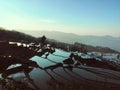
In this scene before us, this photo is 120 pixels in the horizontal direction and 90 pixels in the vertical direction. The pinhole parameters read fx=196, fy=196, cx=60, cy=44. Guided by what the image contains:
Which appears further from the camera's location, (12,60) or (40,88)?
(12,60)

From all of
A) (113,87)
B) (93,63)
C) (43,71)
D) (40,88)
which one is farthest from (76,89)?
(93,63)

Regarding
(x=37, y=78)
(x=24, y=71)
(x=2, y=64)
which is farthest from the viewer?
(x=2, y=64)

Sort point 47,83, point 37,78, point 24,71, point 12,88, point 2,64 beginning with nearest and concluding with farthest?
point 12,88, point 47,83, point 37,78, point 24,71, point 2,64

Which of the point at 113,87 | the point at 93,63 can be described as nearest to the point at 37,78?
the point at 113,87

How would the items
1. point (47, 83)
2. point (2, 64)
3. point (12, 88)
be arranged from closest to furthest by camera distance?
point (12, 88), point (47, 83), point (2, 64)

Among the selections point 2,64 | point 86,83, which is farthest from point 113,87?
point 2,64

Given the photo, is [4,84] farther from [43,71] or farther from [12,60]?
[12,60]

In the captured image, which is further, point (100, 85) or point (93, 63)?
point (93, 63)

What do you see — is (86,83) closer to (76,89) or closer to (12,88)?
(76,89)

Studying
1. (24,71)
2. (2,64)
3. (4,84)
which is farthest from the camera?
(2,64)
